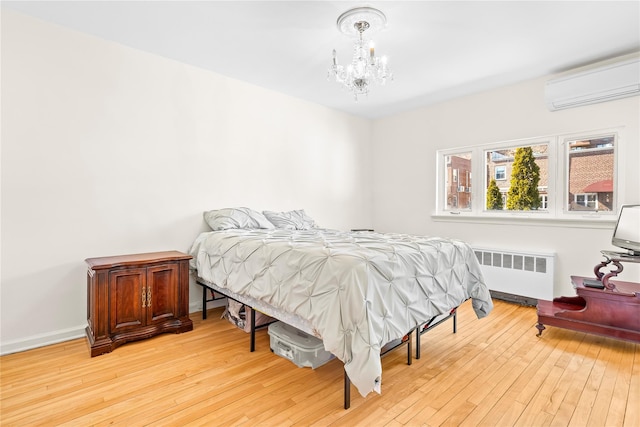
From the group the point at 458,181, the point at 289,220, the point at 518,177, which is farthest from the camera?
the point at 458,181

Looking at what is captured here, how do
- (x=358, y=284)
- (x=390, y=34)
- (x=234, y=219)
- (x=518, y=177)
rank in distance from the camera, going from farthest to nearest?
1. (x=518, y=177)
2. (x=234, y=219)
3. (x=390, y=34)
4. (x=358, y=284)

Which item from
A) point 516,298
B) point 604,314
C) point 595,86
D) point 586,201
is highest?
point 595,86

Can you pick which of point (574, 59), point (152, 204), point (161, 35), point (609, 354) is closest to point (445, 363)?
point (609, 354)

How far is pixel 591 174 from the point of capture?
10.9ft

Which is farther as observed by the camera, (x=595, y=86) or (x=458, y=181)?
(x=458, y=181)

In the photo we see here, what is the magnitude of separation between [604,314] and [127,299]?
3.86m

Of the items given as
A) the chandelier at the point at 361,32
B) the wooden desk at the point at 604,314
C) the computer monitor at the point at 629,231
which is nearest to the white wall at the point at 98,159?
the chandelier at the point at 361,32

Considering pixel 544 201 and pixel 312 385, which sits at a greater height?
pixel 544 201

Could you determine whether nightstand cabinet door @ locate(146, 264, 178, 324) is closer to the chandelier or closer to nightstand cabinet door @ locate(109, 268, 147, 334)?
nightstand cabinet door @ locate(109, 268, 147, 334)

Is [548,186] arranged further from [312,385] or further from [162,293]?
[162,293]

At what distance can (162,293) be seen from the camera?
2.68 meters

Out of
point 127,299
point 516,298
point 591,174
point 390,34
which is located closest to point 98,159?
point 127,299

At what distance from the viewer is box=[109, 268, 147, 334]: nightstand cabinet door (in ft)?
7.95

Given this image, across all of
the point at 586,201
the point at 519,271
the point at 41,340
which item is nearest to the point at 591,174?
the point at 586,201
